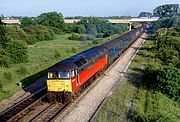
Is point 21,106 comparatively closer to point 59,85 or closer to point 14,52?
point 59,85

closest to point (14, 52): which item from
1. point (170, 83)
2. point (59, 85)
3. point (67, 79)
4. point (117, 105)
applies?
point (59, 85)

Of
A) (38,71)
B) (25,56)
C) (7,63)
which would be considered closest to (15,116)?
(38,71)

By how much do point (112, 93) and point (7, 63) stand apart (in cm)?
1887

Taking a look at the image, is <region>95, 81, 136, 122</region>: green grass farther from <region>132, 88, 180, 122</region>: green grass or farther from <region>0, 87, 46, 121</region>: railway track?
<region>0, 87, 46, 121</region>: railway track

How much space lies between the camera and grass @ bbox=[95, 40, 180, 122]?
51.9 ft

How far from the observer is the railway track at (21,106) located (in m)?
17.0

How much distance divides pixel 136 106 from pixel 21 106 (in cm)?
802

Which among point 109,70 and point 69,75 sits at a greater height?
point 69,75

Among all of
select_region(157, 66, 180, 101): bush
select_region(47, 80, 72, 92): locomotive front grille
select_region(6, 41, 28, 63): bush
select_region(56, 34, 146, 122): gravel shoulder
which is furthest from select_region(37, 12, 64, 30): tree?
select_region(47, 80, 72, 92): locomotive front grille

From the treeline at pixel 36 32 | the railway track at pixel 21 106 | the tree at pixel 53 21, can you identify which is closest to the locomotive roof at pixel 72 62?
the railway track at pixel 21 106

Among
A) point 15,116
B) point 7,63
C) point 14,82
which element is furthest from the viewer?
point 7,63

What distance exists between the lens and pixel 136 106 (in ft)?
59.7

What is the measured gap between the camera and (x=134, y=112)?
1652 centimetres

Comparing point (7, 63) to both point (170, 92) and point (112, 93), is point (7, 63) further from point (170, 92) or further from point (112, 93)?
point (170, 92)
